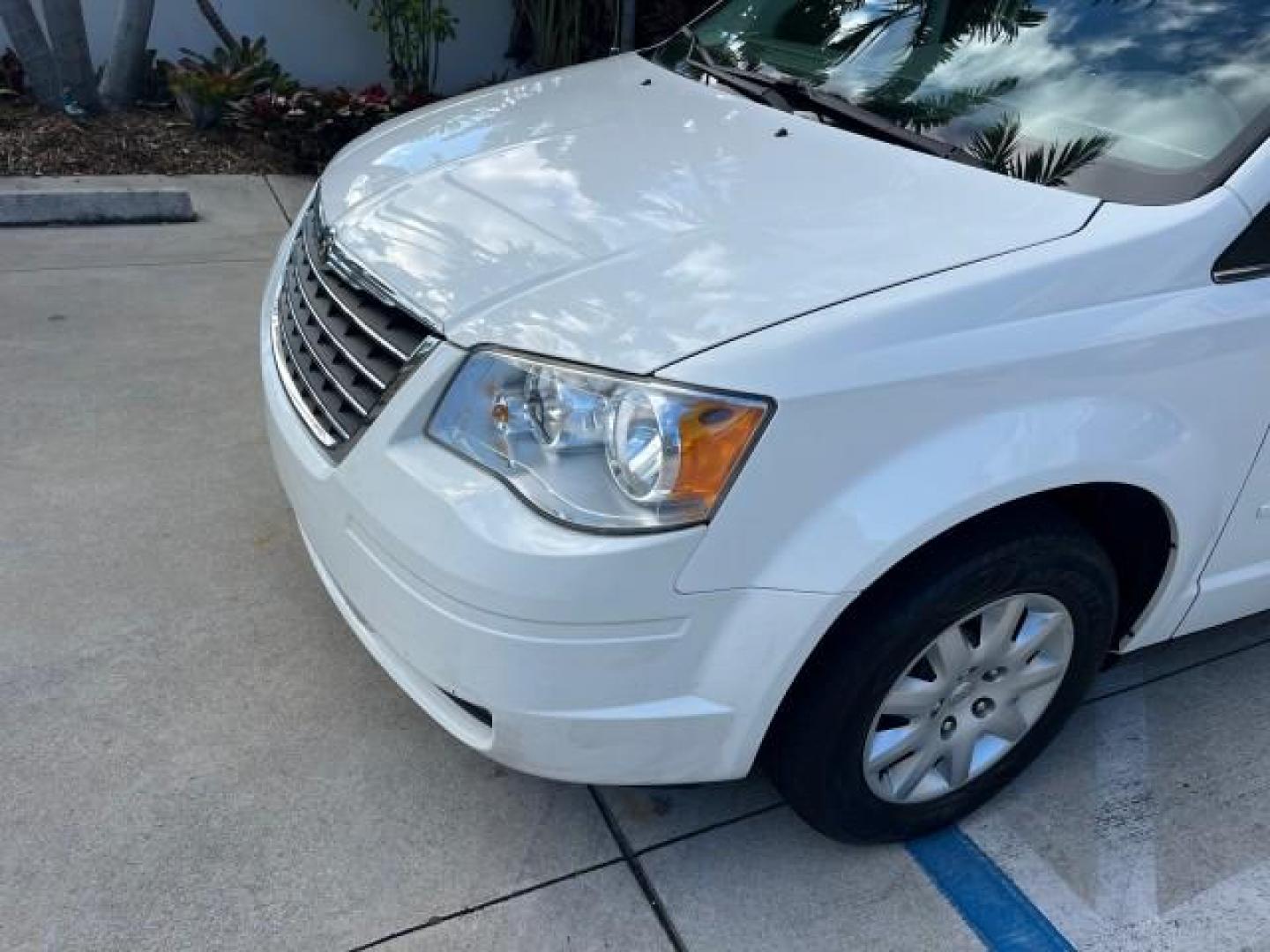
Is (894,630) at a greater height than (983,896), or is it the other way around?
(894,630)

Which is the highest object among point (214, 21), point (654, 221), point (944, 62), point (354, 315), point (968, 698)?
point (944, 62)

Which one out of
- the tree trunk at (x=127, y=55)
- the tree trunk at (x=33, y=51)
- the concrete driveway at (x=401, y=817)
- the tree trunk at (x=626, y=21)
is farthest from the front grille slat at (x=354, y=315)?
the tree trunk at (x=626, y=21)

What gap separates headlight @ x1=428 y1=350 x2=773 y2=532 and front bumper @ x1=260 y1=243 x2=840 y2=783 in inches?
1.6

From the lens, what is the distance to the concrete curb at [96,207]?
5500 mm

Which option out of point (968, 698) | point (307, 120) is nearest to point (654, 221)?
point (968, 698)

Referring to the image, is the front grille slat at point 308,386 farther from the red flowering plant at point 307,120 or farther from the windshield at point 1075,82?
the red flowering plant at point 307,120

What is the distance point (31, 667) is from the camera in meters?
2.67

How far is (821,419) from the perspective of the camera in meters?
1.78

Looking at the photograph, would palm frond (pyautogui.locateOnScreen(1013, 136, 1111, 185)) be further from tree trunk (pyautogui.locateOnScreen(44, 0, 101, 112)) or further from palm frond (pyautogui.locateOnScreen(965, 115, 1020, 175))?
tree trunk (pyautogui.locateOnScreen(44, 0, 101, 112))

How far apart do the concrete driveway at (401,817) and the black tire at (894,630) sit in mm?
247

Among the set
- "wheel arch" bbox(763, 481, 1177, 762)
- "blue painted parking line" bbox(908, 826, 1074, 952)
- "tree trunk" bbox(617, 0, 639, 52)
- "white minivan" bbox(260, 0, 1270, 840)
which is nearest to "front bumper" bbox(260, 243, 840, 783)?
"white minivan" bbox(260, 0, 1270, 840)

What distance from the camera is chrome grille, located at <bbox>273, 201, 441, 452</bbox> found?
212 centimetres

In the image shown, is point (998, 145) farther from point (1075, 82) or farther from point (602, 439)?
point (602, 439)

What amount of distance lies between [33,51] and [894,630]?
627 centimetres
